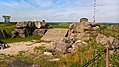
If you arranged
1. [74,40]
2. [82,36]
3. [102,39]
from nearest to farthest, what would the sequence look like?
1. [102,39]
2. [74,40]
3. [82,36]

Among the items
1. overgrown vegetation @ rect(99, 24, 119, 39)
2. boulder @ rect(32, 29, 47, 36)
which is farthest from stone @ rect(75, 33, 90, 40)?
boulder @ rect(32, 29, 47, 36)

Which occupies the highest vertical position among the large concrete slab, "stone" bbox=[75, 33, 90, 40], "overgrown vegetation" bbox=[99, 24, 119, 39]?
"overgrown vegetation" bbox=[99, 24, 119, 39]

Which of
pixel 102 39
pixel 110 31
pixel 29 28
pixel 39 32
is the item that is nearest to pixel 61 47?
pixel 102 39

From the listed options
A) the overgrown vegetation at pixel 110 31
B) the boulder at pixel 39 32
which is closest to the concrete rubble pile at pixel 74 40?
the overgrown vegetation at pixel 110 31

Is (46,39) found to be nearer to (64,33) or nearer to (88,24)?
(64,33)

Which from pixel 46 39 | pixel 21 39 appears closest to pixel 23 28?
pixel 21 39

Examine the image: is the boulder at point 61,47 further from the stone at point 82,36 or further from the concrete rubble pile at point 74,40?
the stone at point 82,36

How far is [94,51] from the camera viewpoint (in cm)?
1374

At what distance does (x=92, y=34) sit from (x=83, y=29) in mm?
2358

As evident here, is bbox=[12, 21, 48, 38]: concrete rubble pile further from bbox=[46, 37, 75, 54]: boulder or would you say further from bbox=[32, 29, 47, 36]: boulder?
bbox=[46, 37, 75, 54]: boulder

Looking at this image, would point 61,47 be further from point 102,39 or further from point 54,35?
point 54,35

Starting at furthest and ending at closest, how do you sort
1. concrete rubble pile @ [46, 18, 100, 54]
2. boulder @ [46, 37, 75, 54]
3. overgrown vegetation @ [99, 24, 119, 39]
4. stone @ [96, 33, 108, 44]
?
overgrown vegetation @ [99, 24, 119, 39] < concrete rubble pile @ [46, 18, 100, 54] < boulder @ [46, 37, 75, 54] < stone @ [96, 33, 108, 44]

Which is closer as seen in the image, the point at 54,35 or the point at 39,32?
the point at 54,35

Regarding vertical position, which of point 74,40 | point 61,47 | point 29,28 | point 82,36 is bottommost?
point 61,47
